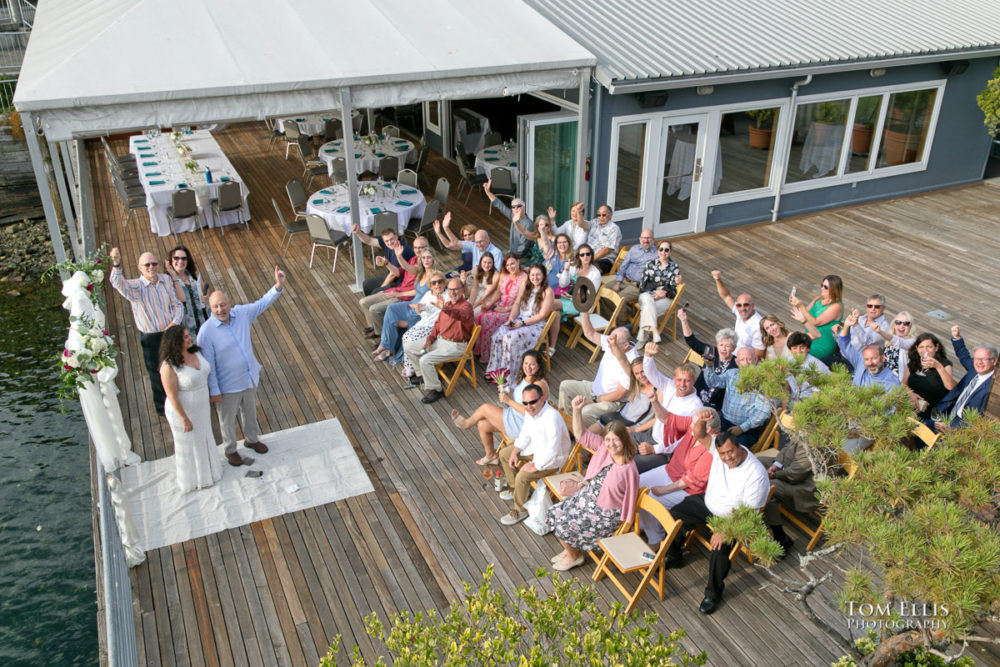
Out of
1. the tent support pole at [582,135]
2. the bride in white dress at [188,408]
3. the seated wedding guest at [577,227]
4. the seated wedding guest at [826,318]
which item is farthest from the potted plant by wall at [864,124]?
the bride in white dress at [188,408]

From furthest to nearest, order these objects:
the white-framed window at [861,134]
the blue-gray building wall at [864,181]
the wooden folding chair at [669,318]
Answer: the white-framed window at [861,134] < the blue-gray building wall at [864,181] < the wooden folding chair at [669,318]

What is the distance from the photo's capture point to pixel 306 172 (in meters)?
14.2

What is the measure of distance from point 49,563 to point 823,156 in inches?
472

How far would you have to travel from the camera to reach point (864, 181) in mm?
13102

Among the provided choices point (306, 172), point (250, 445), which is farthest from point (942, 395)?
point (306, 172)

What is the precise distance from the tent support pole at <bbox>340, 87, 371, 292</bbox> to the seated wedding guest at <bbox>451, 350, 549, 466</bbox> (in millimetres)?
3845

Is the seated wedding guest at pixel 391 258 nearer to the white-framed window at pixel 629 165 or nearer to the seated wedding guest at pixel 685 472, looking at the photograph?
the white-framed window at pixel 629 165

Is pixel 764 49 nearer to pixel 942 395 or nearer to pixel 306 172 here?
pixel 942 395

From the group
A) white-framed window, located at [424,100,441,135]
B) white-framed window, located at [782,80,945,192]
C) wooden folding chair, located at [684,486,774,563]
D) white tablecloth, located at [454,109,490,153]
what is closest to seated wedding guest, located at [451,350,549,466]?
wooden folding chair, located at [684,486,774,563]

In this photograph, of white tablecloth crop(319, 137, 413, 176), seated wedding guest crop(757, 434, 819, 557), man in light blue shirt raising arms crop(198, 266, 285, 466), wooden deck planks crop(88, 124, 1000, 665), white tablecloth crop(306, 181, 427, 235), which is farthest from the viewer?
white tablecloth crop(319, 137, 413, 176)

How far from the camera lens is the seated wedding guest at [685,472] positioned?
525 cm

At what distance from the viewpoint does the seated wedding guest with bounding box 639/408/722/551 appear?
525 cm

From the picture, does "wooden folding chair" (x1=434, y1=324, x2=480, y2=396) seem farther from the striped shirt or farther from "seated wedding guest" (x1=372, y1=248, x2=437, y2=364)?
the striped shirt

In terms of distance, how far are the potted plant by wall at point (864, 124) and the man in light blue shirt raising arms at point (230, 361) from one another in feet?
33.0
